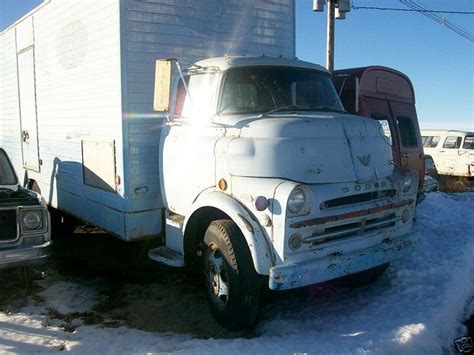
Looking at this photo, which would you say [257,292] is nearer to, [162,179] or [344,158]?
[344,158]

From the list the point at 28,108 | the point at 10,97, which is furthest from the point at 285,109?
the point at 10,97

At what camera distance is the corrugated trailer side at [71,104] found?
5785 millimetres

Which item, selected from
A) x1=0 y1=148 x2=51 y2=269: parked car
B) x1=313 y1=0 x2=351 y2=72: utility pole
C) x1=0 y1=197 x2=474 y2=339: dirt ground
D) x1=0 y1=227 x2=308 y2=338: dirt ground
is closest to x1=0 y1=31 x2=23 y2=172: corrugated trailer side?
x1=0 y1=227 x2=308 y2=338: dirt ground

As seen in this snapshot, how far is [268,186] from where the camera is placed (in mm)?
4113

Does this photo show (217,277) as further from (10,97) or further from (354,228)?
(10,97)

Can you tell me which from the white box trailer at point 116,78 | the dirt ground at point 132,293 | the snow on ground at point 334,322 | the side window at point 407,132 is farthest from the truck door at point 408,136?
the dirt ground at point 132,293

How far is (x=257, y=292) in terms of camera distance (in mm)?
4320

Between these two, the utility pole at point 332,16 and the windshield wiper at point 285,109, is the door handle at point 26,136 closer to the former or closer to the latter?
the windshield wiper at point 285,109

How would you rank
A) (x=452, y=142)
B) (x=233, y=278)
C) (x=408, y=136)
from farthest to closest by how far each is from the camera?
(x=452, y=142) < (x=408, y=136) < (x=233, y=278)

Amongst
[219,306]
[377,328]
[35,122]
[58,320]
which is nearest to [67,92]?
[35,122]

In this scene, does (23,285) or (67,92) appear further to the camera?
(67,92)

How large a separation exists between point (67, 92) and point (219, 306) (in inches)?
164

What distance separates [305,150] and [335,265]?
102 centimetres

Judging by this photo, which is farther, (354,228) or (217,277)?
(217,277)
